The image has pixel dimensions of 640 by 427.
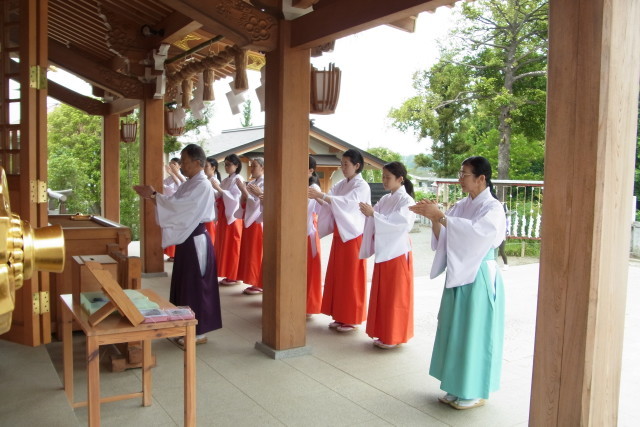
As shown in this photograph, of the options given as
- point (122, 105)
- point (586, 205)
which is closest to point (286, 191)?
point (586, 205)

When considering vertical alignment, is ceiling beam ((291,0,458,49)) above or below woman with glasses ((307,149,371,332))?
above

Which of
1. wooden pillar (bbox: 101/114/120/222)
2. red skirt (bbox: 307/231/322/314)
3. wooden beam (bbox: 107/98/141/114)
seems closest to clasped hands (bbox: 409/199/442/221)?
red skirt (bbox: 307/231/322/314)

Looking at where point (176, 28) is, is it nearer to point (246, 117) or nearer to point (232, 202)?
point (232, 202)

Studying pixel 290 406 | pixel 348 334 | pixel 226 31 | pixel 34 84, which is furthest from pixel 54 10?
pixel 290 406

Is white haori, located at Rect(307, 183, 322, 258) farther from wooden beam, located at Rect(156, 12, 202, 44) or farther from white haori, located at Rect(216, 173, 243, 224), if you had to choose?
wooden beam, located at Rect(156, 12, 202, 44)

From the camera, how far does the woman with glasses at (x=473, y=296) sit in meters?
Answer: 3.37

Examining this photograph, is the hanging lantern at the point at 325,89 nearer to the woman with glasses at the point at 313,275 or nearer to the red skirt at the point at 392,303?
the woman with glasses at the point at 313,275

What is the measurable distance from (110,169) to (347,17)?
745 cm

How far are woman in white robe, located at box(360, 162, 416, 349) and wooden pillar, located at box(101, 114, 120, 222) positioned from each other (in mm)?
6631

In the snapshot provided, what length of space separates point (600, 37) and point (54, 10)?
766 centimetres

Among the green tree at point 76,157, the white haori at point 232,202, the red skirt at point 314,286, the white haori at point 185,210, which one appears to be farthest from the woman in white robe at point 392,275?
the green tree at point 76,157

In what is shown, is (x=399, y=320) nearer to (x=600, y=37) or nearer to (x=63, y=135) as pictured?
(x=600, y=37)

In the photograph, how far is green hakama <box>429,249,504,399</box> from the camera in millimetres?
3387

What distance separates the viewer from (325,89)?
14.1 ft
